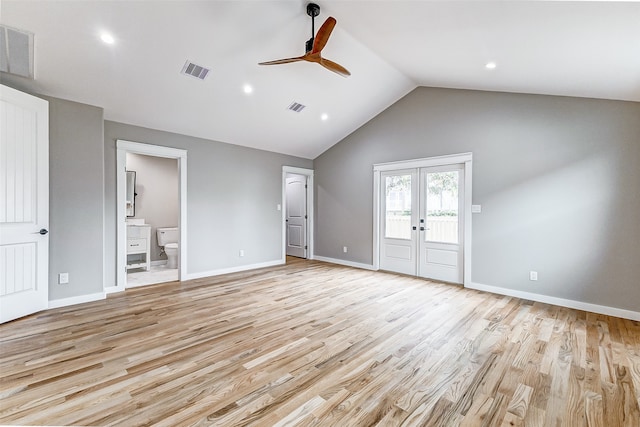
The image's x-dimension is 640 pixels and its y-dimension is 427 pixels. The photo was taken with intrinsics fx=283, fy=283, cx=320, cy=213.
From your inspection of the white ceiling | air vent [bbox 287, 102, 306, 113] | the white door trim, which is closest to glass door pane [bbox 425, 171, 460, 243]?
the white ceiling

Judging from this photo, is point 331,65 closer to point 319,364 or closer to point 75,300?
point 319,364

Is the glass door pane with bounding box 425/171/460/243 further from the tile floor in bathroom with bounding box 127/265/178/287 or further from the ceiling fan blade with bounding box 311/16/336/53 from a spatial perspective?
the tile floor in bathroom with bounding box 127/265/178/287

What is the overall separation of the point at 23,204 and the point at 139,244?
8.25ft

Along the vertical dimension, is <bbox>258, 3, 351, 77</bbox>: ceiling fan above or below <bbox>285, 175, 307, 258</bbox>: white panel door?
above

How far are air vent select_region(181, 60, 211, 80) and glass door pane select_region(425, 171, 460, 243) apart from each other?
385cm

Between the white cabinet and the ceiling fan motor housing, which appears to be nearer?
the ceiling fan motor housing

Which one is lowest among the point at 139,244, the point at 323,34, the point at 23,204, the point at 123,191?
the point at 139,244

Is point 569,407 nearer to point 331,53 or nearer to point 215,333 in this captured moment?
point 215,333

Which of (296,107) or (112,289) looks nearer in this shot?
(112,289)

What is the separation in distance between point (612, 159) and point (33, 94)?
6.90 metres

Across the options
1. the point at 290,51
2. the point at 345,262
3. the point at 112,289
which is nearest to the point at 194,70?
the point at 290,51

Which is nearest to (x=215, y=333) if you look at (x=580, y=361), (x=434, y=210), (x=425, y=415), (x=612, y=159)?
(x=425, y=415)

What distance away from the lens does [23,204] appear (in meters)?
3.14

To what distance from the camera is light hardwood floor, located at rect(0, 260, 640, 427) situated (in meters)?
1.73
